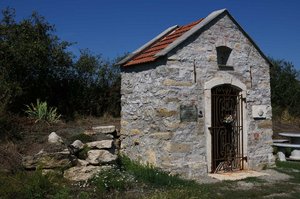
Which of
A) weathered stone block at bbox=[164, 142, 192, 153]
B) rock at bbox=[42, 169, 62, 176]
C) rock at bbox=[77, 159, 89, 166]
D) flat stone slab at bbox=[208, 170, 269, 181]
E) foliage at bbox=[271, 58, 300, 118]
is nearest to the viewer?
rock at bbox=[42, 169, 62, 176]

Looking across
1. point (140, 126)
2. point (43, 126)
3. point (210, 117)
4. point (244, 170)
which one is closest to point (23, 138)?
point (43, 126)

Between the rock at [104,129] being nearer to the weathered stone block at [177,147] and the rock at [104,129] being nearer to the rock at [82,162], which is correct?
the rock at [82,162]

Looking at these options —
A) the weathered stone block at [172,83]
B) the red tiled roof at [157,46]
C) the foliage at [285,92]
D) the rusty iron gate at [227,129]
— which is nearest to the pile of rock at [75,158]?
the weathered stone block at [172,83]

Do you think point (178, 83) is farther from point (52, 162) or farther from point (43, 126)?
point (43, 126)

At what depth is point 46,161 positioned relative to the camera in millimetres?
8133

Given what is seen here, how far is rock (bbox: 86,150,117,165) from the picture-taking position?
28.6 ft

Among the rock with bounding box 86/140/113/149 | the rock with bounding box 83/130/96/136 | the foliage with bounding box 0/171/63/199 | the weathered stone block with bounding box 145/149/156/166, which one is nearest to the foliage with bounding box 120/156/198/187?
the weathered stone block with bounding box 145/149/156/166

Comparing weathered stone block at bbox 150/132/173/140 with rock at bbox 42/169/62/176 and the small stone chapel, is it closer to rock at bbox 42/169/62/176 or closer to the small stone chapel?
the small stone chapel

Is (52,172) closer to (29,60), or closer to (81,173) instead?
(81,173)

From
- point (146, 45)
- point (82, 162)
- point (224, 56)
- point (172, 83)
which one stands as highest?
point (146, 45)

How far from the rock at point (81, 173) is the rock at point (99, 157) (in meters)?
0.32

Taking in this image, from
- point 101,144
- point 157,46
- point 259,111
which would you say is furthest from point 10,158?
point 259,111

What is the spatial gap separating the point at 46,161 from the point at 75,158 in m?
0.71

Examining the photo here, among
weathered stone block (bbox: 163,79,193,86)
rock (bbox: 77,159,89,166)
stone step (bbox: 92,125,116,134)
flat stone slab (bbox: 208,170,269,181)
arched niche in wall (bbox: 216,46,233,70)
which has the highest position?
arched niche in wall (bbox: 216,46,233,70)
